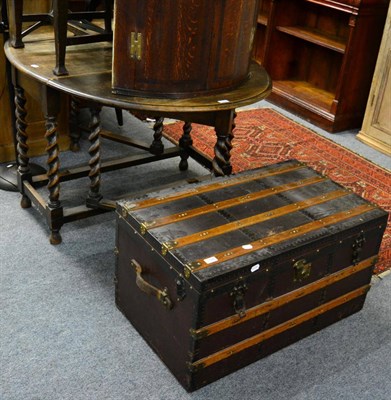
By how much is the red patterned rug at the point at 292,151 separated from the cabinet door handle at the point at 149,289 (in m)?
1.61

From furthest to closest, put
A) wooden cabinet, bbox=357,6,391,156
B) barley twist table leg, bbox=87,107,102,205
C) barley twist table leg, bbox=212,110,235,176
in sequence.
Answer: wooden cabinet, bbox=357,6,391,156 < barley twist table leg, bbox=87,107,102,205 < barley twist table leg, bbox=212,110,235,176

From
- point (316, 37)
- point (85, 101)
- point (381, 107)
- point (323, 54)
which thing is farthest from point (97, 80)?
point (323, 54)

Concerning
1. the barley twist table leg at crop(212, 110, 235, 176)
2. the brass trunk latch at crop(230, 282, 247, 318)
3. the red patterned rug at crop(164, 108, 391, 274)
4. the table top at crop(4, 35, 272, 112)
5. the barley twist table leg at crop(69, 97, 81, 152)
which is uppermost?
the table top at crop(4, 35, 272, 112)

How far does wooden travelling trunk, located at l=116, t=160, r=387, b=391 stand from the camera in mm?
1865

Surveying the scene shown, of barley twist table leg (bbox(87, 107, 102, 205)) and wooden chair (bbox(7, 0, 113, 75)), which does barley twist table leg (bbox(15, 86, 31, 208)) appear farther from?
barley twist table leg (bbox(87, 107, 102, 205))

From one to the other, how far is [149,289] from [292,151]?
2150 mm

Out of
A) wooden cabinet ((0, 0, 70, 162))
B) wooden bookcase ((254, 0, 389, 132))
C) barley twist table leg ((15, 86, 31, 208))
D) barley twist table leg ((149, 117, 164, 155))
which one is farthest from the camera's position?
wooden bookcase ((254, 0, 389, 132))

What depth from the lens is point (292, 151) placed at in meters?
3.87

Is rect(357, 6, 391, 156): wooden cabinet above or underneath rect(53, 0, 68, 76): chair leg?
underneath

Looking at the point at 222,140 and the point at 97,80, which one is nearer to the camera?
the point at 97,80

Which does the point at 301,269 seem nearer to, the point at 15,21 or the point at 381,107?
the point at 15,21

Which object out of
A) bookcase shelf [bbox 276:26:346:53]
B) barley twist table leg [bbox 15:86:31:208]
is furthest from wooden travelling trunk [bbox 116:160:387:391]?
bookcase shelf [bbox 276:26:346:53]

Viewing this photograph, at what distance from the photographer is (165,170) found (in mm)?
3424

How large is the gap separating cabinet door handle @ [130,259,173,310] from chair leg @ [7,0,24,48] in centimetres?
114
